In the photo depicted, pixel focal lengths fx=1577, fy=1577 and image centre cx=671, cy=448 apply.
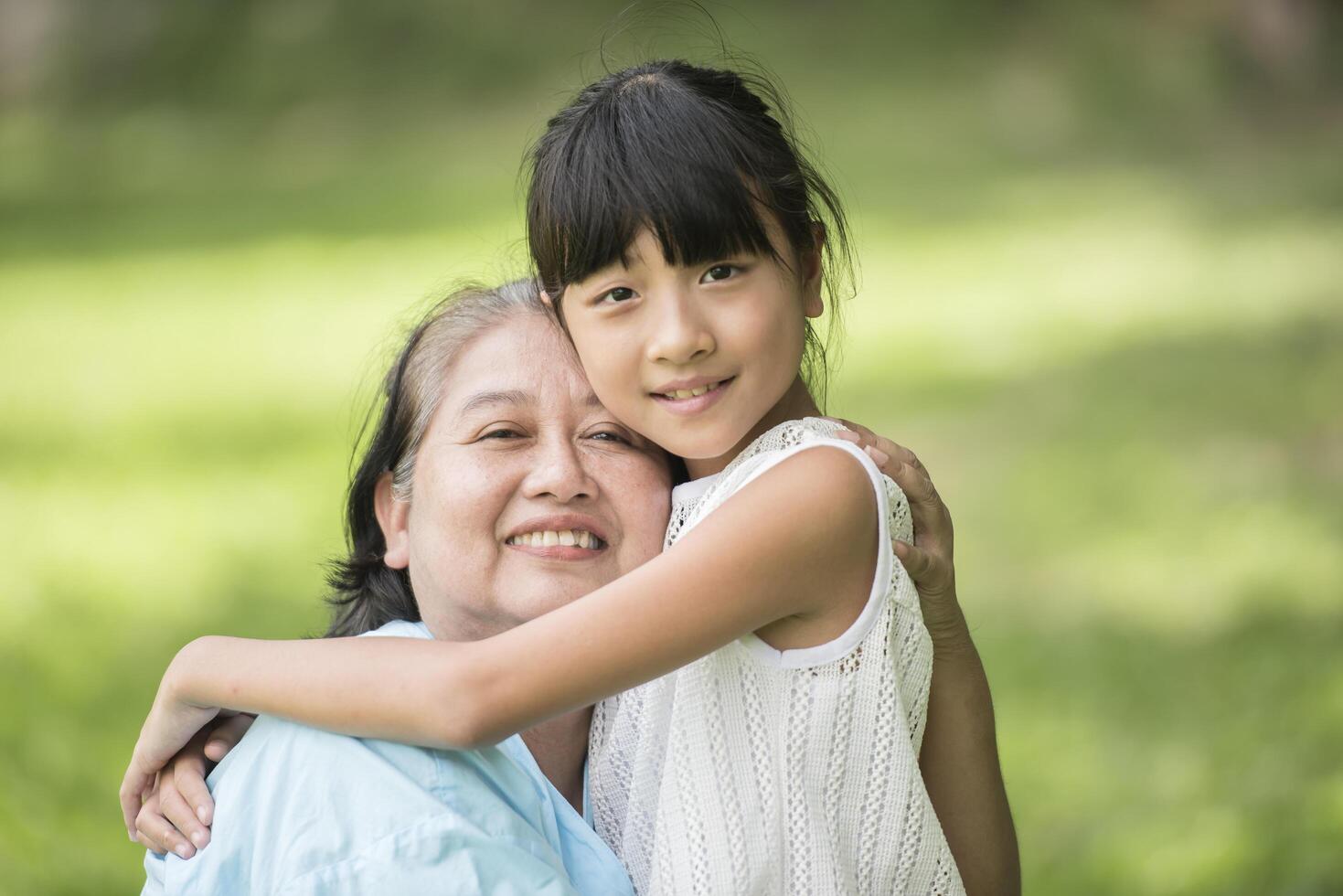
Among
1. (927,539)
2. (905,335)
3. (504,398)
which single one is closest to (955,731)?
(927,539)

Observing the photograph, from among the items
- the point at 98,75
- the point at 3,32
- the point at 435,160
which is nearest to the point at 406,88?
the point at 435,160

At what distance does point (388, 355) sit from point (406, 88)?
35.2 feet

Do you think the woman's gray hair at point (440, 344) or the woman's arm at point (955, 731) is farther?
the woman's gray hair at point (440, 344)

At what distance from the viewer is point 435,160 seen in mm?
12328

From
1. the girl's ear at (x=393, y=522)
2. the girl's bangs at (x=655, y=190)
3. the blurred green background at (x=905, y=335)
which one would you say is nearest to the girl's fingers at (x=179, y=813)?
the girl's ear at (x=393, y=522)

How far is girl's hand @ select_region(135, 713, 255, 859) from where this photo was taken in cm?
234

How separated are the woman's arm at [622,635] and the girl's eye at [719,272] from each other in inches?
13.4

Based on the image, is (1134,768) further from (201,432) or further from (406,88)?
(406,88)

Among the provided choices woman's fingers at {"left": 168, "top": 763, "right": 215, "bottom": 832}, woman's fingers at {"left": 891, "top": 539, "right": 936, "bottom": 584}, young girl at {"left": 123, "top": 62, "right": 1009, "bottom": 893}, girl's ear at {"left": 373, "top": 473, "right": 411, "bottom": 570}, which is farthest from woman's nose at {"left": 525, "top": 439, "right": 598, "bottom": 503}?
woman's fingers at {"left": 168, "top": 763, "right": 215, "bottom": 832}

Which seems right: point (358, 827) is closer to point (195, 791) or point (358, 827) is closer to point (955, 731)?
point (195, 791)

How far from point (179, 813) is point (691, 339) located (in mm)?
1044

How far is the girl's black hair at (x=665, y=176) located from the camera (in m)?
2.35

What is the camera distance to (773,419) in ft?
8.48

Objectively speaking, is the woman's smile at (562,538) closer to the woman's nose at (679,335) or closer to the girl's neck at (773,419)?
the girl's neck at (773,419)
